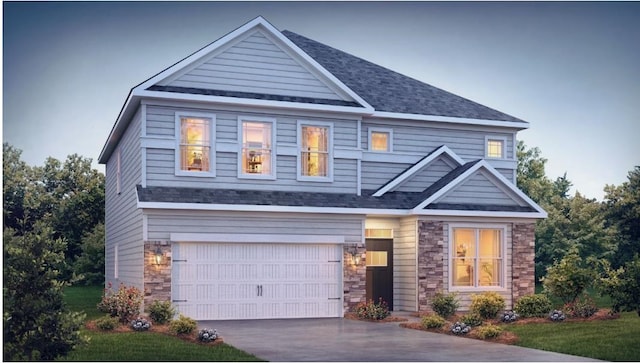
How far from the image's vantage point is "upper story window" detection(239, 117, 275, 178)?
2120cm

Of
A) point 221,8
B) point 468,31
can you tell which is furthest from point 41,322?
point 468,31

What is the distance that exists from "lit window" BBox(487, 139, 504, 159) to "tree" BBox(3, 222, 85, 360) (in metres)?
16.0

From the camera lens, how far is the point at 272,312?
2077cm

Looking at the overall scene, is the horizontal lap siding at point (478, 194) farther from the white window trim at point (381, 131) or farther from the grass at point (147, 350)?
the grass at point (147, 350)

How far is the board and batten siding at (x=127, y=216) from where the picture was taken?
2080 centimetres

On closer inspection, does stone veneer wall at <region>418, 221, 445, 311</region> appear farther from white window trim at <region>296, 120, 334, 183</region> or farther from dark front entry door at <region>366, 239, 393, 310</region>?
white window trim at <region>296, 120, 334, 183</region>

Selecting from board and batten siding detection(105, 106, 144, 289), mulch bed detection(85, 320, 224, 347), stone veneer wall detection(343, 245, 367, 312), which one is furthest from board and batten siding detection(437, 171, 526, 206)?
mulch bed detection(85, 320, 224, 347)

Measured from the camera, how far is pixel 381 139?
78.4 ft

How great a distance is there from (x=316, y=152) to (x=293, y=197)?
144cm

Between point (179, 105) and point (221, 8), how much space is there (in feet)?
15.2

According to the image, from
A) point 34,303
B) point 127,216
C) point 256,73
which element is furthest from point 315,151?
point 34,303

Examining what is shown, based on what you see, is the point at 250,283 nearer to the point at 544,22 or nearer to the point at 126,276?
the point at 126,276

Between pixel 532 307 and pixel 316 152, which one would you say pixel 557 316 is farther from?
pixel 316 152

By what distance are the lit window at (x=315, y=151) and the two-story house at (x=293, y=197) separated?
0.10 feet
